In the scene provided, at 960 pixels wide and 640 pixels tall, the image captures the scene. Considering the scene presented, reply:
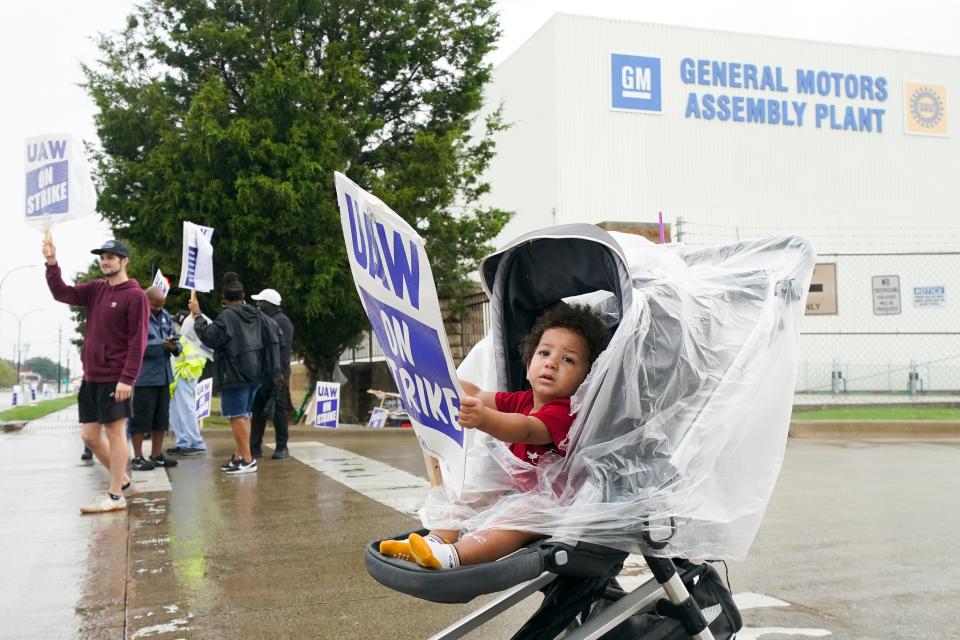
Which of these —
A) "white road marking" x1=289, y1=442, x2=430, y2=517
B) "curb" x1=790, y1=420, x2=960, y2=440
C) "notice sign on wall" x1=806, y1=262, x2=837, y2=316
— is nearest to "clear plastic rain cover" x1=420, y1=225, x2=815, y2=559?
"white road marking" x1=289, y1=442, x2=430, y2=517

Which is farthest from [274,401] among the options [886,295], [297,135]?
[886,295]

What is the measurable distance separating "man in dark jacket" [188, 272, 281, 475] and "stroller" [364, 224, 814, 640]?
18.2 feet

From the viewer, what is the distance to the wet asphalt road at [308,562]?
375 centimetres

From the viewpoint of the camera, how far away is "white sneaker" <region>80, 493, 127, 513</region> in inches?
251

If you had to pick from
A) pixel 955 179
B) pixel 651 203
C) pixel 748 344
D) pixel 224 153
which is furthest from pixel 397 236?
pixel 955 179

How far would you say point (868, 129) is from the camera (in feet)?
116

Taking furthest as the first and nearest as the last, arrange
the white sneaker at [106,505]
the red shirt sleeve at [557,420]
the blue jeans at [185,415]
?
the blue jeans at [185,415], the white sneaker at [106,505], the red shirt sleeve at [557,420]

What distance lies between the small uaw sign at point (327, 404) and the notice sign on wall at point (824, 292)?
6.57 m

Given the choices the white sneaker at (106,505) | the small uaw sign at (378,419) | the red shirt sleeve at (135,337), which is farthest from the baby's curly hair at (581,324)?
the small uaw sign at (378,419)

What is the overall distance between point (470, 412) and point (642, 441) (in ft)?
1.93

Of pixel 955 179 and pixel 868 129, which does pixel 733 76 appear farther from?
pixel 955 179

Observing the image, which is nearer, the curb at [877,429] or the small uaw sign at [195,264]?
the small uaw sign at [195,264]

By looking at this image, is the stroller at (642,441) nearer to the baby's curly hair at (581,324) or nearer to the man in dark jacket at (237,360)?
the baby's curly hair at (581,324)

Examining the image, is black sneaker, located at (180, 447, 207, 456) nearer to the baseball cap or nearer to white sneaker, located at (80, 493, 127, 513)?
white sneaker, located at (80, 493, 127, 513)
